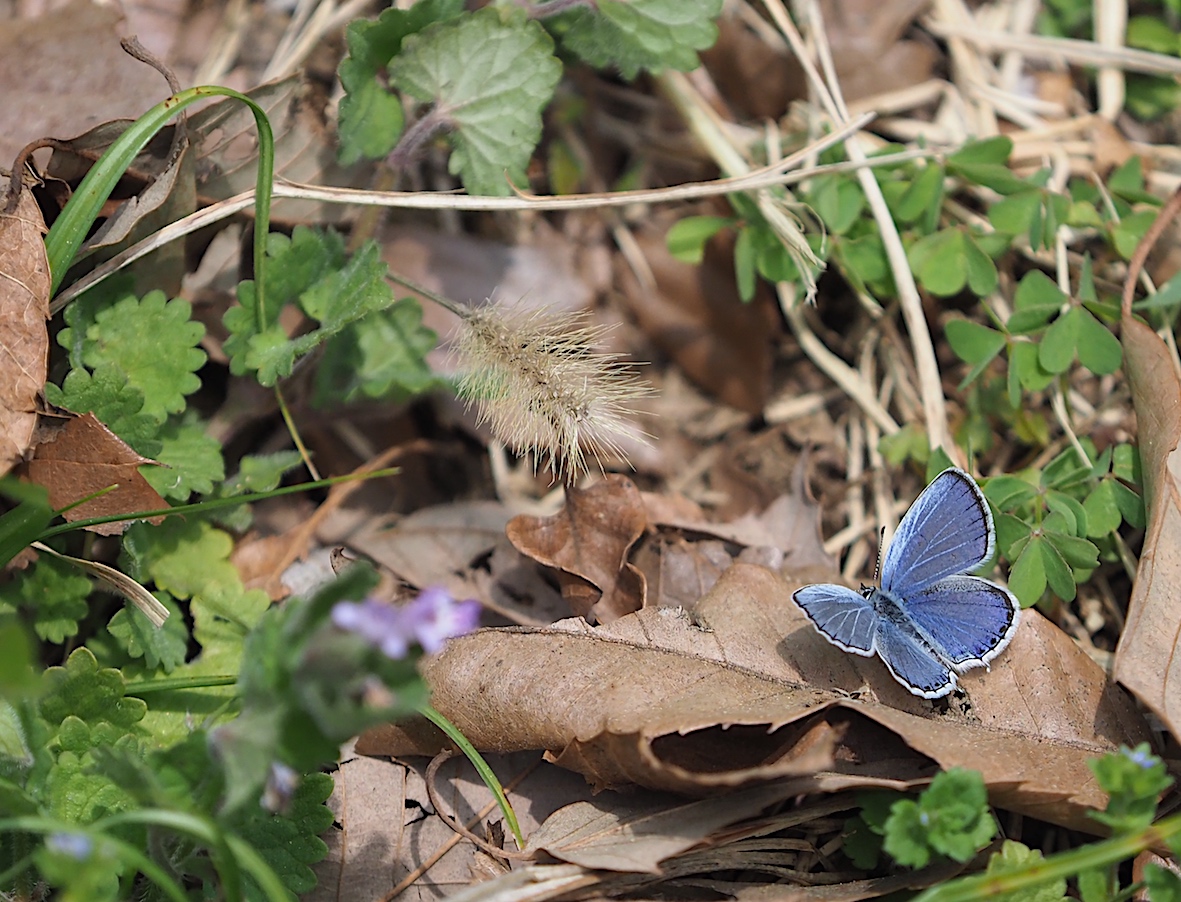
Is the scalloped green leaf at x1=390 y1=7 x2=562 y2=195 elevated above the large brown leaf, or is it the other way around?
the scalloped green leaf at x1=390 y1=7 x2=562 y2=195

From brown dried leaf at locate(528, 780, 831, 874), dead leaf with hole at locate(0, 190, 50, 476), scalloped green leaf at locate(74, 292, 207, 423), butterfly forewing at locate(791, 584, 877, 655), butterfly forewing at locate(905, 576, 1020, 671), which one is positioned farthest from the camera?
scalloped green leaf at locate(74, 292, 207, 423)

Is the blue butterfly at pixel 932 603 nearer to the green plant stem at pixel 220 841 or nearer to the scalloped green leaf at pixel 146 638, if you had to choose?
the green plant stem at pixel 220 841

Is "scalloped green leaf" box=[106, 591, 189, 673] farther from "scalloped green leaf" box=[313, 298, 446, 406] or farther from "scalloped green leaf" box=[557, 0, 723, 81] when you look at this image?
"scalloped green leaf" box=[557, 0, 723, 81]

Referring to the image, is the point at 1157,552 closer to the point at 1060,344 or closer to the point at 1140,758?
the point at 1140,758

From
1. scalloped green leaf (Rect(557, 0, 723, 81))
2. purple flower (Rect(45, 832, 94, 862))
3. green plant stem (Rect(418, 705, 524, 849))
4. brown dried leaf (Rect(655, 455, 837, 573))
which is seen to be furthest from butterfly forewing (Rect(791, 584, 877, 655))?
scalloped green leaf (Rect(557, 0, 723, 81))

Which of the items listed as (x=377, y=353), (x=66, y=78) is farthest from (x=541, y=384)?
(x=66, y=78)

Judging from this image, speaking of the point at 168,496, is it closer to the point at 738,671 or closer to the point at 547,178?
the point at 738,671

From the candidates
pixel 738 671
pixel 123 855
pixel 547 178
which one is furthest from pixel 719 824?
pixel 547 178
